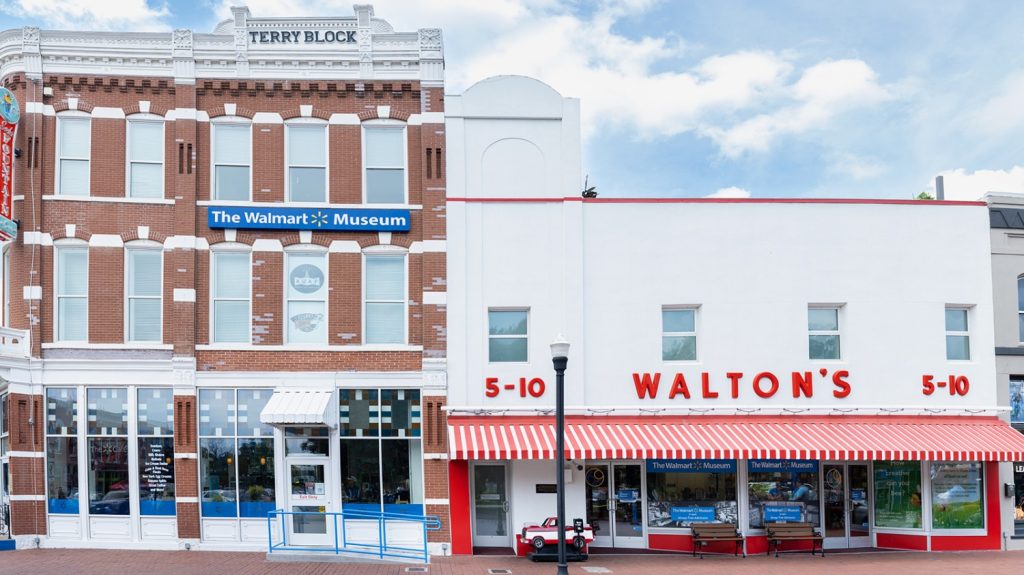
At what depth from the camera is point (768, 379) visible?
20.8m

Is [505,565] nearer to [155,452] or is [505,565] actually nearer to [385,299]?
[385,299]

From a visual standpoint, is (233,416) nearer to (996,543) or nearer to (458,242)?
(458,242)

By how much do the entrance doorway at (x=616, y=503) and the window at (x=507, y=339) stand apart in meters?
3.07

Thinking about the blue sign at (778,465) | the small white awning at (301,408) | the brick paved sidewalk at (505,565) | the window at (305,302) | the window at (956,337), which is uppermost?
the window at (305,302)

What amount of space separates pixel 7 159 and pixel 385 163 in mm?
8135

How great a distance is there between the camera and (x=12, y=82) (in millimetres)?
20828

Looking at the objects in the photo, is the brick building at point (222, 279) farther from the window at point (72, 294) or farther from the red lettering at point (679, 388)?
the red lettering at point (679, 388)

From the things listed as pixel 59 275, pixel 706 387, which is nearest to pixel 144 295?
pixel 59 275

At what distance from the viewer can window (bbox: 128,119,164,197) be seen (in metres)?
20.8

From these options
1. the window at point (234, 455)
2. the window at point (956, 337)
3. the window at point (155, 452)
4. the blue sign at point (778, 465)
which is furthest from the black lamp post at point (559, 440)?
the window at point (956, 337)

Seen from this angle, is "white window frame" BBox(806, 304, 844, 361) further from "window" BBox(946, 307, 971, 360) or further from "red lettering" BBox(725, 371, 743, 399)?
"window" BBox(946, 307, 971, 360)

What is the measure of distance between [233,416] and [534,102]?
32.6ft

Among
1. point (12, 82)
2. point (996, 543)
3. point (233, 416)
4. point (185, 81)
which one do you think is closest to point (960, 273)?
point (996, 543)

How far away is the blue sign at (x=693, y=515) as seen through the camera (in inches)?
814
